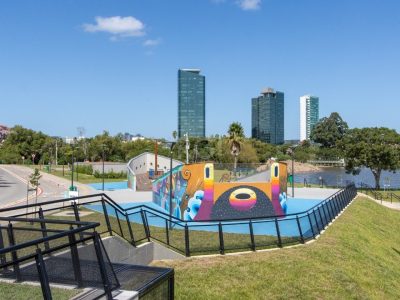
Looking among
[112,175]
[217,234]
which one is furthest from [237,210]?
[112,175]

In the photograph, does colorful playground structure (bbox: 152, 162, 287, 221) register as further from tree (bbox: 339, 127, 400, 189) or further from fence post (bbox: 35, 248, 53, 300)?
tree (bbox: 339, 127, 400, 189)

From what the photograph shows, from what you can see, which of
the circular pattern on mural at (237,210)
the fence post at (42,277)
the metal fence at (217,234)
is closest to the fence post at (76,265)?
the fence post at (42,277)

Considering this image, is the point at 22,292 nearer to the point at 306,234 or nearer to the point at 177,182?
the point at 306,234

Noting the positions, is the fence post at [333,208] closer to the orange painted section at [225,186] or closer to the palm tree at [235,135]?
the orange painted section at [225,186]

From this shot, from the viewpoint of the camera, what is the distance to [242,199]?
30891mm

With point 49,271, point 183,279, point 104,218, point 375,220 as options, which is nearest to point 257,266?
point 183,279

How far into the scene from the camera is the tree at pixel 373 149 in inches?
2164

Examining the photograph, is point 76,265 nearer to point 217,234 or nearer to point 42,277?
point 42,277

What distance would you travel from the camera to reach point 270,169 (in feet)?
106

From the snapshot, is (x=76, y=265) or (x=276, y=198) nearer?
(x=76, y=265)

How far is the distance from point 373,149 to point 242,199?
30587 millimetres

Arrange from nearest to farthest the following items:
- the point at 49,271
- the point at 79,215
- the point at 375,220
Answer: the point at 49,271
the point at 79,215
the point at 375,220

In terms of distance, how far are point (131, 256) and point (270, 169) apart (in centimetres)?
2096

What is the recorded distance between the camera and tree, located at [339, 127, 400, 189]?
55.0 meters
